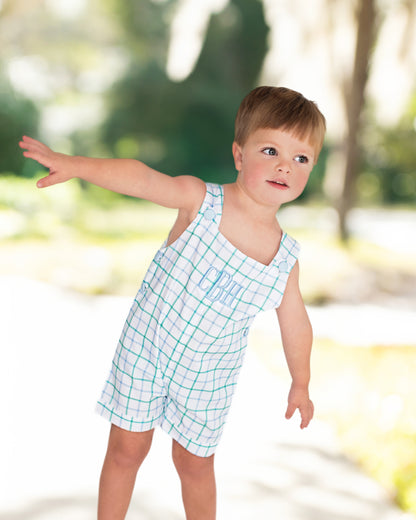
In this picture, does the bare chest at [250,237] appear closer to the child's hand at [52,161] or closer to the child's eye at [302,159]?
the child's eye at [302,159]

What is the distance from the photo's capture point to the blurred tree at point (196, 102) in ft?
33.2

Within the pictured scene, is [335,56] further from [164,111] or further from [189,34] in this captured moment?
[164,111]

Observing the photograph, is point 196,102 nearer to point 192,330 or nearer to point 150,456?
point 150,456

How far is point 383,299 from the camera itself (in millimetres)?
6406

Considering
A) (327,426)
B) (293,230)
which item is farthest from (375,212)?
(327,426)

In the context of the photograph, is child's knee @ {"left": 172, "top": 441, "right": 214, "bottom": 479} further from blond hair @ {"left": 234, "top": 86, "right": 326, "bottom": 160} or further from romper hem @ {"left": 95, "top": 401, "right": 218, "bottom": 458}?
blond hair @ {"left": 234, "top": 86, "right": 326, "bottom": 160}

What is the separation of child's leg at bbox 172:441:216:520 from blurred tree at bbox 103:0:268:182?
8.34m

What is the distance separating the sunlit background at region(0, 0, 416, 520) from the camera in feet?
7.88

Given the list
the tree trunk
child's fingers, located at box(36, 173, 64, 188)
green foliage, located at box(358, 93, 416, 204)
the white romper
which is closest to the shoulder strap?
the white romper

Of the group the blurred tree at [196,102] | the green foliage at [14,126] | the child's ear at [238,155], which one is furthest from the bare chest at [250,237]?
the blurred tree at [196,102]

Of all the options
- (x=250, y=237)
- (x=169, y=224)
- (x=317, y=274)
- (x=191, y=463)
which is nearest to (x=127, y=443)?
(x=191, y=463)

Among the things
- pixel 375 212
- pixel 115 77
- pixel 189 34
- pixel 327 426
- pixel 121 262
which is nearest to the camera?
pixel 327 426

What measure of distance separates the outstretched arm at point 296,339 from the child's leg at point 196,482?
0.29 meters

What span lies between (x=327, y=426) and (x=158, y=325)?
1.69 m
